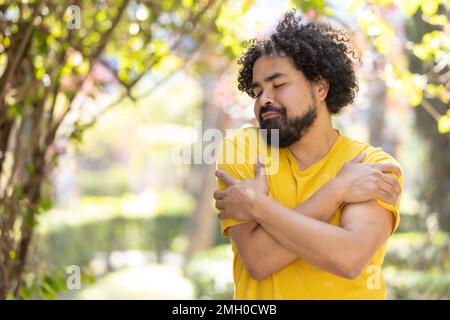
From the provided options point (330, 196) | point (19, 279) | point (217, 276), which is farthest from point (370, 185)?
point (217, 276)

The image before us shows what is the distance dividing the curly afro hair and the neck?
0.17 m

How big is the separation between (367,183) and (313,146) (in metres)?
0.27

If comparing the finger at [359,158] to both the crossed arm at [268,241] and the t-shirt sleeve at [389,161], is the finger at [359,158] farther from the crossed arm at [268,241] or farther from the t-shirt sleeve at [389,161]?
the crossed arm at [268,241]

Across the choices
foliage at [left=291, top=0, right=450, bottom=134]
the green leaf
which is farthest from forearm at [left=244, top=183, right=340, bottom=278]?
the green leaf

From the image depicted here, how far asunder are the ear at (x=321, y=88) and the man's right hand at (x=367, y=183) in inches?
12.3

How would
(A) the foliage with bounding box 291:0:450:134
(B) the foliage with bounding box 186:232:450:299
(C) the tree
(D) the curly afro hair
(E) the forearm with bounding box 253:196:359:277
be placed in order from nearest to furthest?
1. (E) the forearm with bounding box 253:196:359:277
2. (D) the curly afro hair
3. (A) the foliage with bounding box 291:0:450:134
4. (C) the tree
5. (B) the foliage with bounding box 186:232:450:299

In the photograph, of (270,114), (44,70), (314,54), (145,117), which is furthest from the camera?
(145,117)

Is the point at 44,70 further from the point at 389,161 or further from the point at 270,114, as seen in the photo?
the point at 389,161

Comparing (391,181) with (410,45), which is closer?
(391,181)

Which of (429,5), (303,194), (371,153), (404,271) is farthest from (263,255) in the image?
(404,271)

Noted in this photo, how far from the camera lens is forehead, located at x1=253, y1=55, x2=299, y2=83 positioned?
2.42m

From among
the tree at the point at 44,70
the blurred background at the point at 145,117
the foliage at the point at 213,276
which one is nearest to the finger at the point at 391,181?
the blurred background at the point at 145,117

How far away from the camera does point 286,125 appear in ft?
7.83

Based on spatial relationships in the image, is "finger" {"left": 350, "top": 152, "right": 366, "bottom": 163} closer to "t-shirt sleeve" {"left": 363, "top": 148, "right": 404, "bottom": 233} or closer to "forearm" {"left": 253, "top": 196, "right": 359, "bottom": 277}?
"t-shirt sleeve" {"left": 363, "top": 148, "right": 404, "bottom": 233}
